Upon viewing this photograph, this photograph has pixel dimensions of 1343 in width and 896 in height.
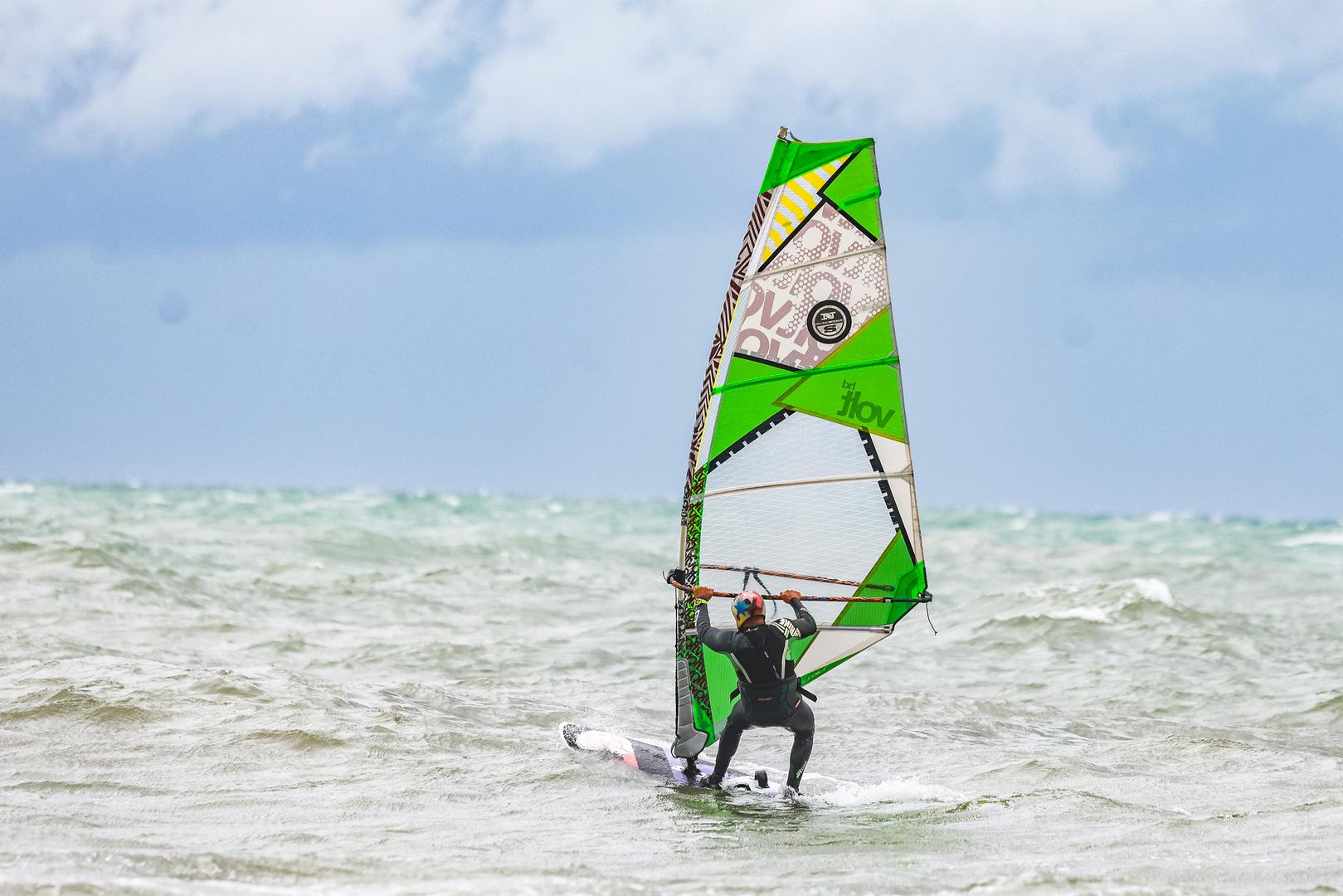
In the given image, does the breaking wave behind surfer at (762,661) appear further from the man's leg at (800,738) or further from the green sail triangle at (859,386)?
the green sail triangle at (859,386)

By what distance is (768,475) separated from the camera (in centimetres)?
718

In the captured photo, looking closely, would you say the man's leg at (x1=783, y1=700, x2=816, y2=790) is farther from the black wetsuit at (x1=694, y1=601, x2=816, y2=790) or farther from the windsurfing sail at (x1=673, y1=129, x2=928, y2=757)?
the windsurfing sail at (x1=673, y1=129, x2=928, y2=757)

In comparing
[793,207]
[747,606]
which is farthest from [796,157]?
[747,606]

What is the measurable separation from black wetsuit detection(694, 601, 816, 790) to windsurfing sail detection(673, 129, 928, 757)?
0.48 metres

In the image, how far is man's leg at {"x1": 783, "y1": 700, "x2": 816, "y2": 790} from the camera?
6879 mm

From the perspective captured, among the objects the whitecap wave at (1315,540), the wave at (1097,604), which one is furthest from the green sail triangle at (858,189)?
the whitecap wave at (1315,540)

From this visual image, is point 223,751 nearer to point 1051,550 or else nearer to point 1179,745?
point 1179,745

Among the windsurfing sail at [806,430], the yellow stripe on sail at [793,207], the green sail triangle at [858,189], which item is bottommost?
the windsurfing sail at [806,430]

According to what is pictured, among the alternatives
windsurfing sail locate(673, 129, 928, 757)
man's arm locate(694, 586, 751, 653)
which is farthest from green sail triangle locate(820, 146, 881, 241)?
man's arm locate(694, 586, 751, 653)

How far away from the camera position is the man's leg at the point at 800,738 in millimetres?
6879

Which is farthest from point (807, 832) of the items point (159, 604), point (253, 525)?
point (253, 525)

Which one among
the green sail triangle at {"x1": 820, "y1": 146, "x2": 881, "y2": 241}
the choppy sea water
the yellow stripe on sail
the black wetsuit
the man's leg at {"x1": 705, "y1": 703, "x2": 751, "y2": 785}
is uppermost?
the green sail triangle at {"x1": 820, "y1": 146, "x2": 881, "y2": 241}

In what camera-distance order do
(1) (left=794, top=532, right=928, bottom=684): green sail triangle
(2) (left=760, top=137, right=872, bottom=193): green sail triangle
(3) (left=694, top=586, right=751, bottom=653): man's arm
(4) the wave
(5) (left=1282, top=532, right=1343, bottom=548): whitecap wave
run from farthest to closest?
(5) (left=1282, top=532, right=1343, bottom=548): whitecap wave → (4) the wave → (1) (left=794, top=532, right=928, bottom=684): green sail triangle → (2) (left=760, top=137, right=872, bottom=193): green sail triangle → (3) (left=694, top=586, right=751, bottom=653): man's arm

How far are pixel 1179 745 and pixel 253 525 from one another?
79.5 ft
